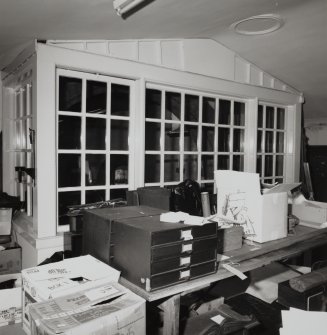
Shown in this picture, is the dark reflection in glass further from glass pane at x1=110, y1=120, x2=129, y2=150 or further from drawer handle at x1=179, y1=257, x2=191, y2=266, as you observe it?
drawer handle at x1=179, y1=257, x2=191, y2=266

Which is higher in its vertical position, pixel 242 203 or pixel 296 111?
pixel 296 111

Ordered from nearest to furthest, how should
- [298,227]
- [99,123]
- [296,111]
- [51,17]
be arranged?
[51,17] < [298,227] < [99,123] < [296,111]

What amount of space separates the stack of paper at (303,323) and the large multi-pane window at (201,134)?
2298 millimetres

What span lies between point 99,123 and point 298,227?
2.71 meters

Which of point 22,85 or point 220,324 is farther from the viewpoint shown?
point 22,85

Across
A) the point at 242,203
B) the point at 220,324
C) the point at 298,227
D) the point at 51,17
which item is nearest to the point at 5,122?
the point at 51,17

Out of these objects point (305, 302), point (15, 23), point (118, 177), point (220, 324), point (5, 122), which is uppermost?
point (15, 23)

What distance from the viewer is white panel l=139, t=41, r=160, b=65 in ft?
10.5

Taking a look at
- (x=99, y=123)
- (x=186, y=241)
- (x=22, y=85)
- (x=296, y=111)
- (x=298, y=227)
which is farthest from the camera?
(x=296, y=111)

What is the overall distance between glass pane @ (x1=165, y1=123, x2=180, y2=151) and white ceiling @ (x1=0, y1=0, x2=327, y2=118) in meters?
1.10

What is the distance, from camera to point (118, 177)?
334 centimetres

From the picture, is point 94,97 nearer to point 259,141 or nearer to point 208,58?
point 208,58

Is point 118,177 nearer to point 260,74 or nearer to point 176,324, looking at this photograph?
point 176,324

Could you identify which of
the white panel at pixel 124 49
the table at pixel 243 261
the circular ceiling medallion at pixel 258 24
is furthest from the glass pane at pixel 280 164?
the white panel at pixel 124 49
